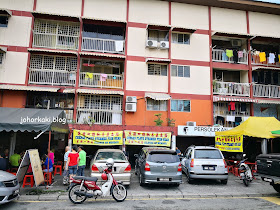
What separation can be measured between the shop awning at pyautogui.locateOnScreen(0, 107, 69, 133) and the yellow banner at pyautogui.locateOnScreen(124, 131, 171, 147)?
5310mm

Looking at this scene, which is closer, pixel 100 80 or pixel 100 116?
pixel 100 116

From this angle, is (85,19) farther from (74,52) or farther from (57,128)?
(57,128)

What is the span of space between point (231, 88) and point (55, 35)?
14.0 meters

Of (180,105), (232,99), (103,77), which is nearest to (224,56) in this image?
(232,99)

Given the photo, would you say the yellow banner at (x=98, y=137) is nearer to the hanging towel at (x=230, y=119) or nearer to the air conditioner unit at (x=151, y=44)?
the air conditioner unit at (x=151, y=44)

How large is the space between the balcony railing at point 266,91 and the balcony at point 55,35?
47.2 ft

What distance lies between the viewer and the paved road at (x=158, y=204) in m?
6.81

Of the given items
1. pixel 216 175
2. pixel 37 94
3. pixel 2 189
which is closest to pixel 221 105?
pixel 216 175

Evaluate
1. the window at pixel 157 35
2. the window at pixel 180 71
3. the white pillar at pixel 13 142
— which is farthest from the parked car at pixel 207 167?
the white pillar at pixel 13 142

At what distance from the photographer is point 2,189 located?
6.36 metres

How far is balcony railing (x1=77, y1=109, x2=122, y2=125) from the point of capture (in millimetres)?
15664

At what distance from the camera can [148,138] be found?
1434 cm

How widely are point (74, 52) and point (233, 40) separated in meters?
13.0

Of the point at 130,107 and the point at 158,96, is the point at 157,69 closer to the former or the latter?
the point at 158,96
